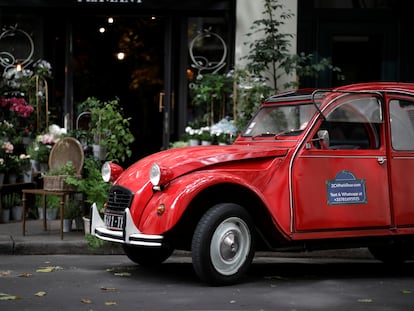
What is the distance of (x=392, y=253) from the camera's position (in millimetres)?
9539

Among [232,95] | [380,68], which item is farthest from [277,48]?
[380,68]

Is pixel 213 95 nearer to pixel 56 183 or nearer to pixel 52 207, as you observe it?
pixel 52 207

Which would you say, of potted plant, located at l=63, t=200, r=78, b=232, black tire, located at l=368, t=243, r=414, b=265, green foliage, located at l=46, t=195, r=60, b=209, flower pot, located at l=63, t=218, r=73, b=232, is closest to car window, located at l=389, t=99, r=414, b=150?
black tire, located at l=368, t=243, r=414, b=265

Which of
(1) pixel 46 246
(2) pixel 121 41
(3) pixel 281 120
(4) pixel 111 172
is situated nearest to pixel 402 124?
(3) pixel 281 120

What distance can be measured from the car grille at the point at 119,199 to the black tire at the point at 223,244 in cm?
80

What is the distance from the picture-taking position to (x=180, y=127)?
1415cm

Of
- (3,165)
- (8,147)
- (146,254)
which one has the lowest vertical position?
(146,254)

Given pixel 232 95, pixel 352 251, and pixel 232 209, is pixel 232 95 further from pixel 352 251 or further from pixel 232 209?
pixel 232 209

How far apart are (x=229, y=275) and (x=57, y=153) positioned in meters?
5.10

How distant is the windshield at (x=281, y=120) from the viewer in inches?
334

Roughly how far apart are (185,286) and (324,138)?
1951 mm

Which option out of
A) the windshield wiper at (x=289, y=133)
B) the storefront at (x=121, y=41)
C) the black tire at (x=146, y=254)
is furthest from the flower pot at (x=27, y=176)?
the windshield wiper at (x=289, y=133)

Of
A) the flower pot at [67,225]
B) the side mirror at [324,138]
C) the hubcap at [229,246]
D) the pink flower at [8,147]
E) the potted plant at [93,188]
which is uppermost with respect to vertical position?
the side mirror at [324,138]

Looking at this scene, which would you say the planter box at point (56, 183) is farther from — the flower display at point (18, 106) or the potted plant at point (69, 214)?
the flower display at point (18, 106)
